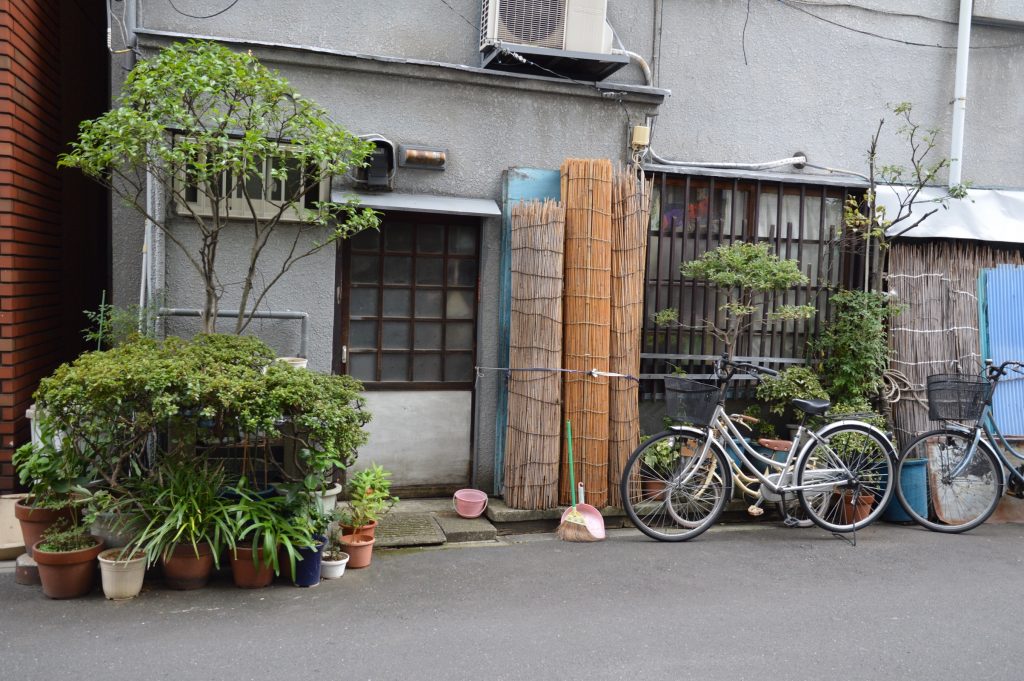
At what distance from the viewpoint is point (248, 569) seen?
18.0 ft

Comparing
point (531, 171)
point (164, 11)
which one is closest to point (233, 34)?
point (164, 11)

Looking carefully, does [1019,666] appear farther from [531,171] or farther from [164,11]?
[164,11]

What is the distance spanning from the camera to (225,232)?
6965 mm

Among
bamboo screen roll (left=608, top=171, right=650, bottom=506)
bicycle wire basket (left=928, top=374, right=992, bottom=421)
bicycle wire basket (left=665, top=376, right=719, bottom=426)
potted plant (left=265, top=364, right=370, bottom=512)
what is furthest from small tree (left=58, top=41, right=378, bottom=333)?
bicycle wire basket (left=928, top=374, right=992, bottom=421)

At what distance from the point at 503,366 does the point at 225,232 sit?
2.67m

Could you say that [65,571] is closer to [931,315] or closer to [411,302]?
[411,302]

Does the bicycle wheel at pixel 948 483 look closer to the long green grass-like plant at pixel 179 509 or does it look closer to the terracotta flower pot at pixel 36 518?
the long green grass-like plant at pixel 179 509

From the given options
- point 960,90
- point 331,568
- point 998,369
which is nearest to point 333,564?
point 331,568

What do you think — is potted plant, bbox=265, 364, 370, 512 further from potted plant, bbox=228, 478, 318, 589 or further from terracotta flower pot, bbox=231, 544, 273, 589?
terracotta flower pot, bbox=231, 544, 273, 589

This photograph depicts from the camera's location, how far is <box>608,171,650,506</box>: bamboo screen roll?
7367mm

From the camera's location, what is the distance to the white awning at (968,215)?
8445 millimetres

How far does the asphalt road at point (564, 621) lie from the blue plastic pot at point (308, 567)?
0.07 m

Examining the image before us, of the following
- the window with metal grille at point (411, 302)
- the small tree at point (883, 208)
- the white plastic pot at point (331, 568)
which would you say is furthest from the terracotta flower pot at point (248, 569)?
the small tree at point (883, 208)

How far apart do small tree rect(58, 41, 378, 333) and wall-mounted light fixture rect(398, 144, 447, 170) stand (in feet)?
2.36
